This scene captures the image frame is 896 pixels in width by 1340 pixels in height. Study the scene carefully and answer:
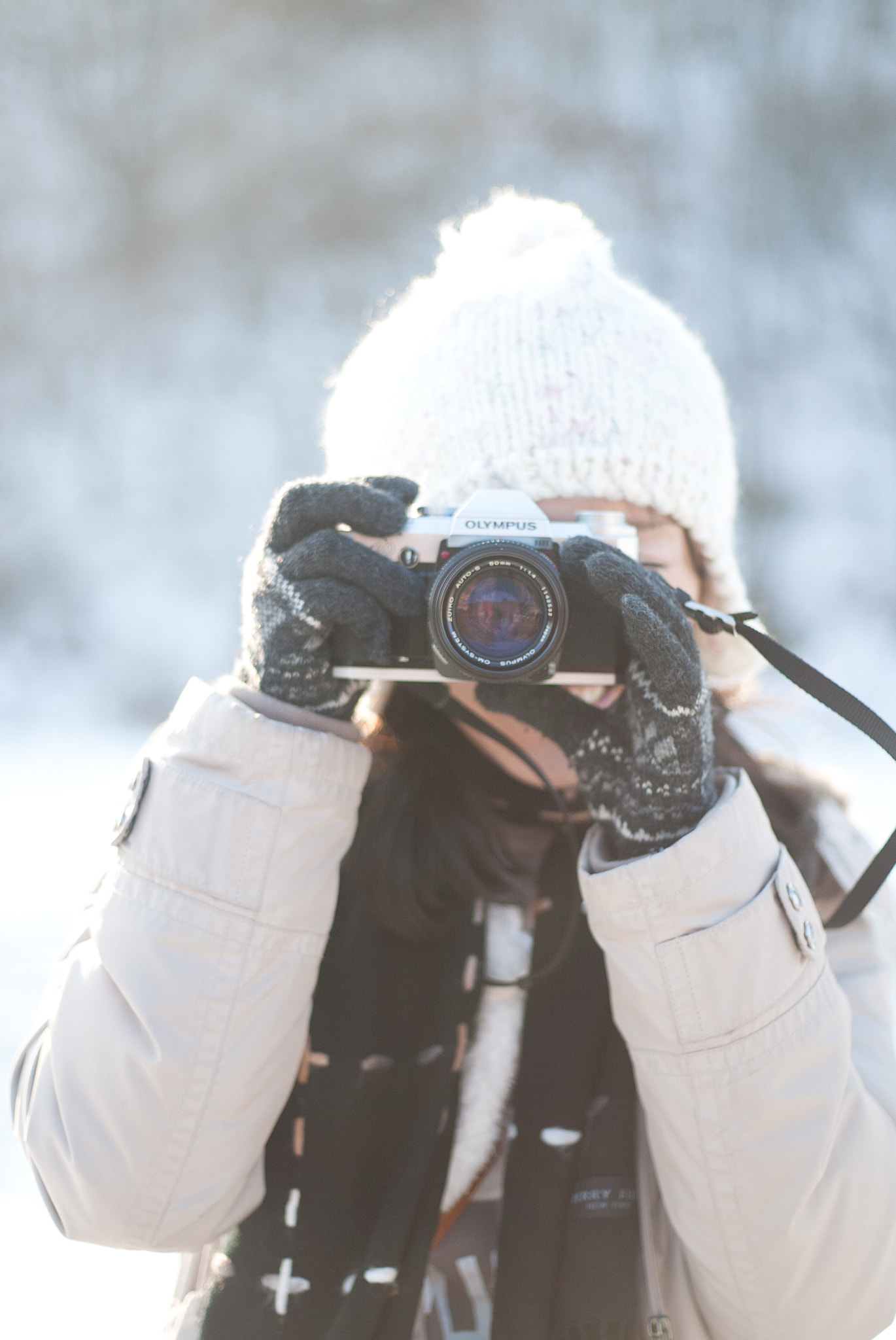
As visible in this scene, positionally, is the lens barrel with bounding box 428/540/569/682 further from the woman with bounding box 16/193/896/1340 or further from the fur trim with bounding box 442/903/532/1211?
the fur trim with bounding box 442/903/532/1211

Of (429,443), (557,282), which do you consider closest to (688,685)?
(429,443)

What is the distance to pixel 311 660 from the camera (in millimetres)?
685

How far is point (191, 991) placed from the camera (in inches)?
25.2

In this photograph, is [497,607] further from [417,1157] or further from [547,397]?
[417,1157]

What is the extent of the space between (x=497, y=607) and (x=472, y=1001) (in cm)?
34

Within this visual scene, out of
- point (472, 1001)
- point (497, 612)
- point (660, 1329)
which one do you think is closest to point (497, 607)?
point (497, 612)

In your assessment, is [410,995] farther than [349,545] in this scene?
Yes

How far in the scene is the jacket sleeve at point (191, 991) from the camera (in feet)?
2.07

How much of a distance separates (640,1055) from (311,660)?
37 centimetres

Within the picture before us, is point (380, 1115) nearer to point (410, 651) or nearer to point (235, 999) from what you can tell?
point (235, 999)

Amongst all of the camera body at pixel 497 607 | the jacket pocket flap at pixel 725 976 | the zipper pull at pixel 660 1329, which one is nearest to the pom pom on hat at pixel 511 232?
the camera body at pixel 497 607

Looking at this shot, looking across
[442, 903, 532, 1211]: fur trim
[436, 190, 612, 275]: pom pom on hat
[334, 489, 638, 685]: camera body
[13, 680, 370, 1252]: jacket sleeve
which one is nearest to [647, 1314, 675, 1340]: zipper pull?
[442, 903, 532, 1211]: fur trim

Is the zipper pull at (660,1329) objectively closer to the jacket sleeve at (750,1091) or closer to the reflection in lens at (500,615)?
the jacket sleeve at (750,1091)

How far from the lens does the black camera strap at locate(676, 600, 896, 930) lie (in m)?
0.73
